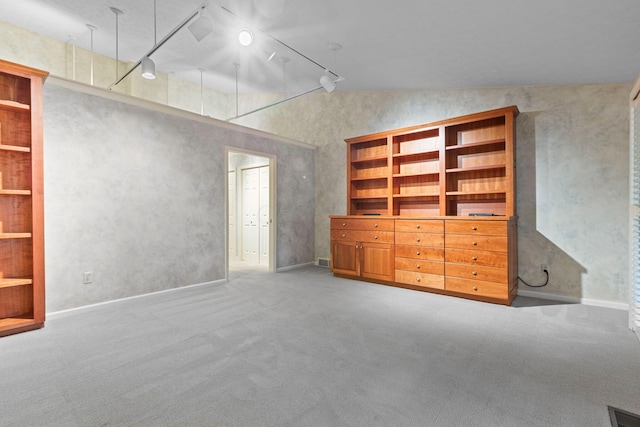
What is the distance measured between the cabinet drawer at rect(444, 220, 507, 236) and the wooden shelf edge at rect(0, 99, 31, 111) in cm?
460

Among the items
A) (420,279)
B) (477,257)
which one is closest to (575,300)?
(477,257)

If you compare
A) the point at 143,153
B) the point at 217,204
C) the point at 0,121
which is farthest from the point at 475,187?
the point at 0,121

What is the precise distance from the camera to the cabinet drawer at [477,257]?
3551 mm

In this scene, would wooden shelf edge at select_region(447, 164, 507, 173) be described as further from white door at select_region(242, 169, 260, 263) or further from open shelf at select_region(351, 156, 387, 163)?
white door at select_region(242, 169, 260, 263)

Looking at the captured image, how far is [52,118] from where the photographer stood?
3.17 meters

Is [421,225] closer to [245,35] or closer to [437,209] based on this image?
[437,209]

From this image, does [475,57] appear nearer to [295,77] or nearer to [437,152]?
[437,152]

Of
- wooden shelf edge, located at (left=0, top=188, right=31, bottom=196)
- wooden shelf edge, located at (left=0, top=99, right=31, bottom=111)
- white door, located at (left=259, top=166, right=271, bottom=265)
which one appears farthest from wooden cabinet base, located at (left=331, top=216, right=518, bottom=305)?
wooden shelf edge, located at (left=0, top=99, right=31, bottom=111)

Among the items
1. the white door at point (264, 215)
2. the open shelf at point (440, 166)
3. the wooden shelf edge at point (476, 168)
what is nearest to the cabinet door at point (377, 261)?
the open shelf at point (440, 166)

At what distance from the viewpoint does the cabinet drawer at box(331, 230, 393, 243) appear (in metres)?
4.55

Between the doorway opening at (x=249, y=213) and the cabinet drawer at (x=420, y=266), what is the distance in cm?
261

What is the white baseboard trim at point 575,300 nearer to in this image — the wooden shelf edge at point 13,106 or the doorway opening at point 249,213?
the doorway opening at point 249,213

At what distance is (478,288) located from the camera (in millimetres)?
3709

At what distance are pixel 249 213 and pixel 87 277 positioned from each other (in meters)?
3.57
